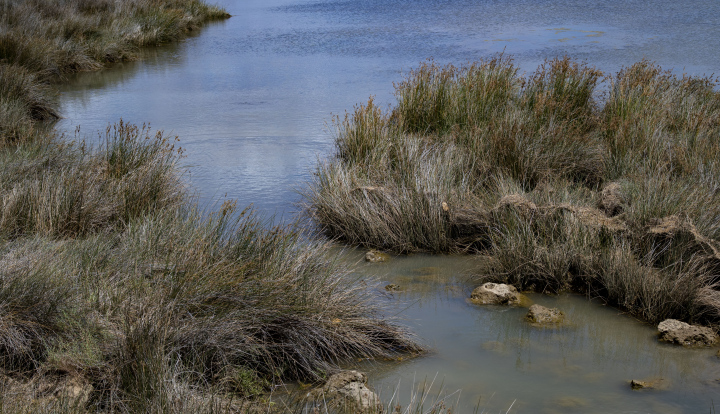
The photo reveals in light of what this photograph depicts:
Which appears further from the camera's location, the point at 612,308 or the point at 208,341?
the point at 612,308

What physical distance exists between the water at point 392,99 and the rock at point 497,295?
10 centimetres

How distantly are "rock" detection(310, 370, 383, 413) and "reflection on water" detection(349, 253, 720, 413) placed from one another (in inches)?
7.0

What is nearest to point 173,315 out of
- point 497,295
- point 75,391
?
point 75,391

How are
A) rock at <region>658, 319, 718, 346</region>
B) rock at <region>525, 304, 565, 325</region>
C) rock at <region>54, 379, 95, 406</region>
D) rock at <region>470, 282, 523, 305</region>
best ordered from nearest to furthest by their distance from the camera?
1. rock at <region>54, 379, 95, 406</region>
2. rock at <region>658, 319, 718, 346</region>
3. rock at <region>525, 304, 565, 325</region>
4. rock at <region>470, 282, 523, 305</region>

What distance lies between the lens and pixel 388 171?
21.3ft

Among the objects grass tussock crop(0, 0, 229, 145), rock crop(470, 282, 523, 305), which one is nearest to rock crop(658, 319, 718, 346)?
rock crop(470, 282, 523, 305)

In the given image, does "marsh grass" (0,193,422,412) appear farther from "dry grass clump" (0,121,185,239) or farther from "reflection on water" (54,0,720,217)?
"reflection on water" (54,0,720,217)

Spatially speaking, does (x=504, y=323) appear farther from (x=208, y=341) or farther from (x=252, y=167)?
(x=252, y=167)

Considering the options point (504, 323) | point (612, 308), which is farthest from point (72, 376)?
point (612, 308)

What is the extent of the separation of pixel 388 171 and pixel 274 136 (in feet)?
10.2

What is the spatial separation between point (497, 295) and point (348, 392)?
68.5 inches

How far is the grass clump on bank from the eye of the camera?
471 cm

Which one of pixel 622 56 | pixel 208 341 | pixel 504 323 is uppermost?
pixel 622 56

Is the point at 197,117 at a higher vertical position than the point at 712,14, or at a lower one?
lower
